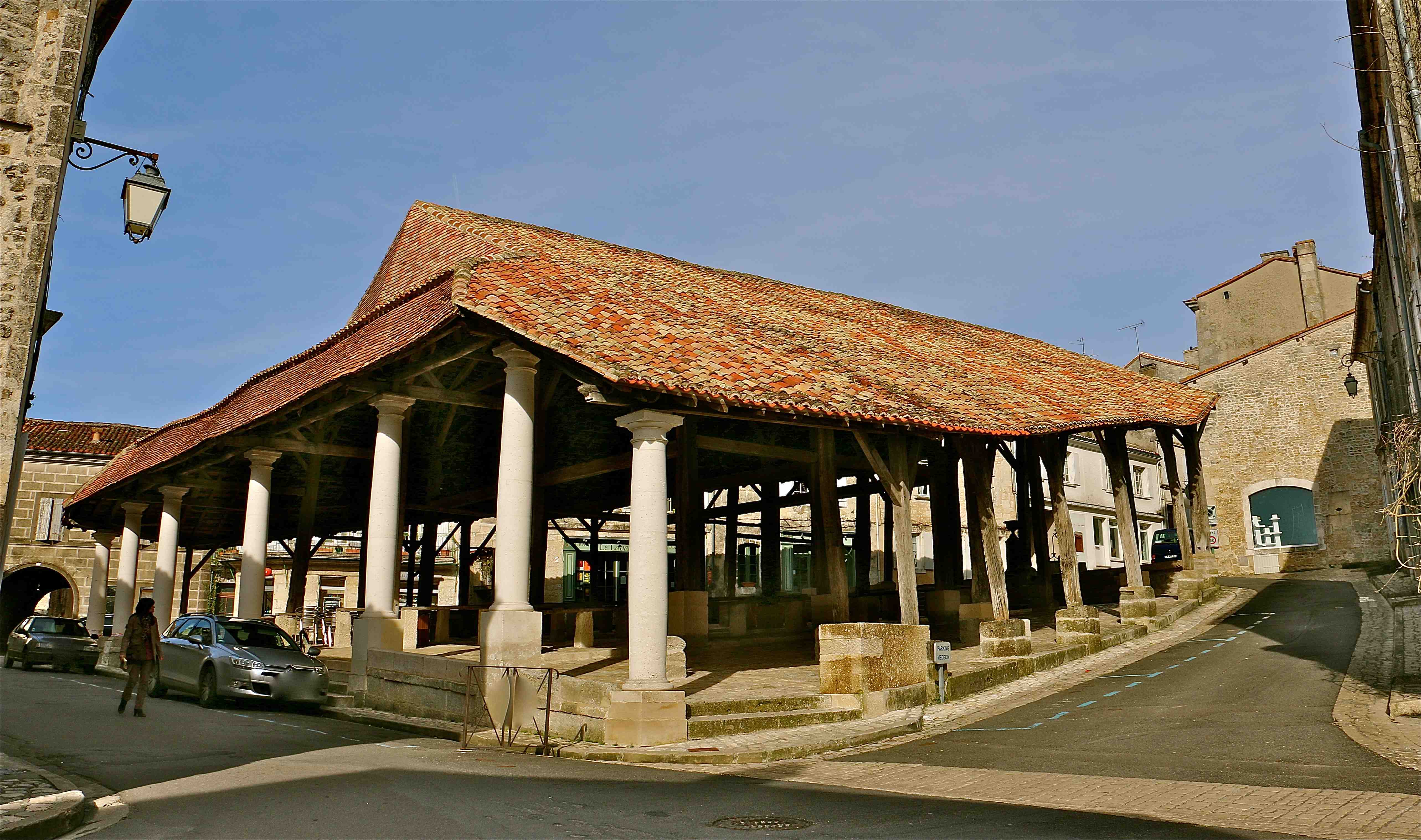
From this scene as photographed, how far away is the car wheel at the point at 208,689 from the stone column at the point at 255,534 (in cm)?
296

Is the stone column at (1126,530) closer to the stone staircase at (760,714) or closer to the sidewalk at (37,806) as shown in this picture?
the stone staircase at (760,714)

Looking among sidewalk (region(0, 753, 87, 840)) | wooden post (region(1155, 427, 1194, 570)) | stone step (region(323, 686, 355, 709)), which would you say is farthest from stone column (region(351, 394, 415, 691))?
wooden post (region(1155, 427, 1194, 570))

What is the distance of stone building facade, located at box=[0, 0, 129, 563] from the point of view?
697cm

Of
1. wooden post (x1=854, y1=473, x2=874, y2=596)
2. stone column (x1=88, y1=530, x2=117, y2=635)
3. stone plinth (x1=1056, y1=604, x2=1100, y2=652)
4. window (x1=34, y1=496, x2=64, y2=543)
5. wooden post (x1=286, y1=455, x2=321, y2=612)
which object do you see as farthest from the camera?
window (x1=34, y1=496, x2=64, y2=543)

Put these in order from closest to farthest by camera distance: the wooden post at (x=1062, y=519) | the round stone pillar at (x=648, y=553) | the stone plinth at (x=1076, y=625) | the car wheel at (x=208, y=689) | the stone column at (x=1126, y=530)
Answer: the round stone pillar at (x=648, y=553), the car wheel at (x=208, y=689), the stone plinth at (x=1076, y=625), the wooden post at (x=1062, y=519), the stone column at (x=1126, y=530)

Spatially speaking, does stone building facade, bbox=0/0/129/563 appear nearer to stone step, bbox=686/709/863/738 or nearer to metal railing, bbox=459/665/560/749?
metal railing, bbox=459/665/560/749

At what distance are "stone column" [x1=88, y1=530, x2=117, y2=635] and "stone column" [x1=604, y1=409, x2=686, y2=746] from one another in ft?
65.2

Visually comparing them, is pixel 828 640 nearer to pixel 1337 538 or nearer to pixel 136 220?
pixel 136 220

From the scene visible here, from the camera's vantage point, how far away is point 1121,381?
22.2 metres

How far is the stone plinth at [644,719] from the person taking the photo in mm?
9672

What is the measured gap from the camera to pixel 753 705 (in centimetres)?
1075

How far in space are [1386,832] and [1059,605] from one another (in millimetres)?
17897

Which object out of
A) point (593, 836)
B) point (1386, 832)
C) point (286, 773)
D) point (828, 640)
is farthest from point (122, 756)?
point (1386, 832)

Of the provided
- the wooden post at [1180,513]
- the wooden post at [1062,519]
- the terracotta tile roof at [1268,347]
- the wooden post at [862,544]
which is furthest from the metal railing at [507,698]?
the terracotta tile roof at [1268,347]
